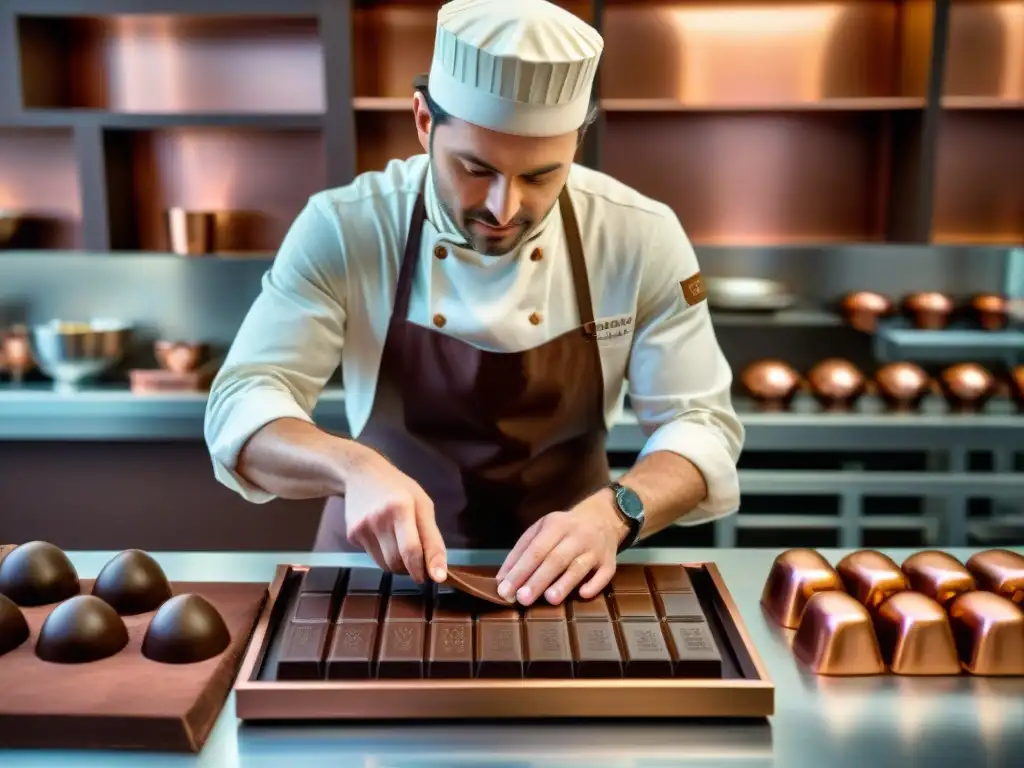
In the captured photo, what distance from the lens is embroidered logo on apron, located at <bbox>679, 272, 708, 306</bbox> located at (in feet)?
5.99

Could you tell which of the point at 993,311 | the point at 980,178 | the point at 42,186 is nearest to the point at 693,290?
the point at 993,311

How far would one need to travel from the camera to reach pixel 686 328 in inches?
71.2

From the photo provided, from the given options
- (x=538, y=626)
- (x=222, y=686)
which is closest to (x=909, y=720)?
(x=538, y=626)

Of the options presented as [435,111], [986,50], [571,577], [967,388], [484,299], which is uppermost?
[986,50]

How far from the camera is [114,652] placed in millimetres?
1156

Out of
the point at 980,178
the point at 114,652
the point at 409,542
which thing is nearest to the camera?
the point at 114,652

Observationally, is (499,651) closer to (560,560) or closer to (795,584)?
(560,560)

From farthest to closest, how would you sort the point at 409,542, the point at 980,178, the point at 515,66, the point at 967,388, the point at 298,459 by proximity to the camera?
the point at 980,178, the point at 967,388, the point at 298,459, the point at 515,66, the point at 409,542

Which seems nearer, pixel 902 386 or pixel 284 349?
pixel 284 349

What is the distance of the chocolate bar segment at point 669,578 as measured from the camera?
4.26 feet

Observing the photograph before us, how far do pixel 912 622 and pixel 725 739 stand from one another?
0.93 feet

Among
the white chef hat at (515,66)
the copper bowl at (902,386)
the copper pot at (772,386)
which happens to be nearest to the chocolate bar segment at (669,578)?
the white chef hat at (515,66)

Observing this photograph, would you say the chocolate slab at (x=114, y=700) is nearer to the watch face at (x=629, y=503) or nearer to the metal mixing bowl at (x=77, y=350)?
the watch face at (x=629, y=503)

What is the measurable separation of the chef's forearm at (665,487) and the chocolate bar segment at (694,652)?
345mm
